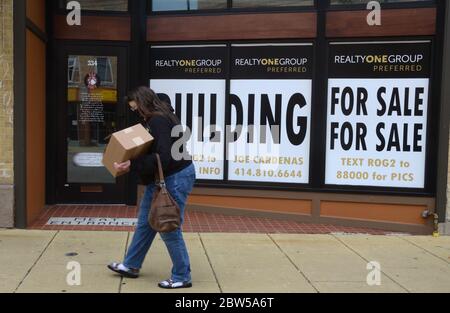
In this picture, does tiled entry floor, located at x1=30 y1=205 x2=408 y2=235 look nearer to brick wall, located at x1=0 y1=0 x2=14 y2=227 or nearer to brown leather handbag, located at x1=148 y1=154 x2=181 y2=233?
brick wall, located at x1=0 y1=0 x2=14 y2=227

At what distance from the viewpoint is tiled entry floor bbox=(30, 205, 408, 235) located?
268 inches

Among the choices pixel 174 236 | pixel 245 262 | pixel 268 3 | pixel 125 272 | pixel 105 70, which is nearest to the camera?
pixel 174 236

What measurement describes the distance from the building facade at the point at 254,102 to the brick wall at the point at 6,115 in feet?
0.06

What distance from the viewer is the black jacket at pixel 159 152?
432 centimetres

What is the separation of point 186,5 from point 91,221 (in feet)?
11.1

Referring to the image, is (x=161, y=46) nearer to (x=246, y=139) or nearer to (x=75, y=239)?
(x=246, y=139)

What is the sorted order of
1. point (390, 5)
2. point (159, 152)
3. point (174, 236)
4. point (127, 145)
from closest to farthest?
point (127, 145)
point (159, 152)
point (174, 236)
point (390, 5)

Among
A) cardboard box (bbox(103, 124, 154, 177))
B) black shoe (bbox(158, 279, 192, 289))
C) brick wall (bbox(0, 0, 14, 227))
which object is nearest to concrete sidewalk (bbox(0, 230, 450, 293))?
black shoe (bbox(158, 279, 192, 289))

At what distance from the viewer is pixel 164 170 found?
4.39 m

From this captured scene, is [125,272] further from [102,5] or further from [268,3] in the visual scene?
[102,5]

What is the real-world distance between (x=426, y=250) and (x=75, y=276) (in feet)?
13.0

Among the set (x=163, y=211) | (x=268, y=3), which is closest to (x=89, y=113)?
(x=268, y=3)

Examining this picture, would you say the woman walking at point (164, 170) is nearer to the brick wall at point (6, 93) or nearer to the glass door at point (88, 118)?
the brick wall at point (6, 93)

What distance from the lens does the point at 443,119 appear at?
6789mm
